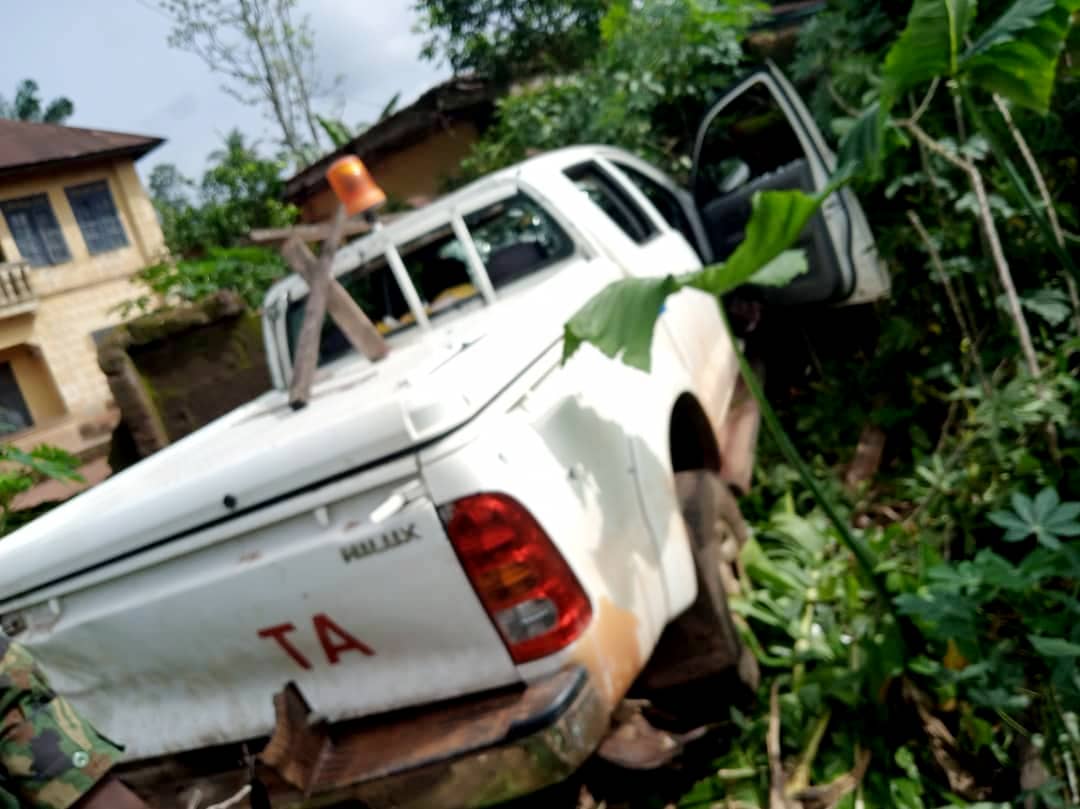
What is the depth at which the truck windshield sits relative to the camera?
304 cm

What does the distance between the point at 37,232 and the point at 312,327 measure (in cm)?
1287

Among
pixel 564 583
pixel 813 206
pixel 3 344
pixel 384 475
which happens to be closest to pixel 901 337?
pixel 813 206

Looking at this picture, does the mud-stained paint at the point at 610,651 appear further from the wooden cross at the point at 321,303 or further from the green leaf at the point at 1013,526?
the wooden cross at the point at 321,303

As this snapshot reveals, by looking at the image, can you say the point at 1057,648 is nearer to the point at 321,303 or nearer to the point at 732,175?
the point at 321,303

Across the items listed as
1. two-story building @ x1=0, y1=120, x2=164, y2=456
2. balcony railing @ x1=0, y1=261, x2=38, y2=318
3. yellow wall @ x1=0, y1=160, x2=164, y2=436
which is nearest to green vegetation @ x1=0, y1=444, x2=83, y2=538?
two-story building @ x1=0, y1=120, x2=164, y2=456

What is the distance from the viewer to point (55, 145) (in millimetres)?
11711

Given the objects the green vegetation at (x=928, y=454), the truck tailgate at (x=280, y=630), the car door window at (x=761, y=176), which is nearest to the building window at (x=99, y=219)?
the car door window at (x=761, y=176)

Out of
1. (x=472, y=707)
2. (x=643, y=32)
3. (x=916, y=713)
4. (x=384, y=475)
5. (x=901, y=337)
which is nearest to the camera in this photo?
(x=384, y=475)

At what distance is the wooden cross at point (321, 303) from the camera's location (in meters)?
2.54

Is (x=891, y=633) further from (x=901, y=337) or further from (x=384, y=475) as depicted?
(x=901, y=337)

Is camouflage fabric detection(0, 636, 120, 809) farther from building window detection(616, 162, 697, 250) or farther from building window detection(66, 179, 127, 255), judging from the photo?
building window detection(66, 179, 127, 255)

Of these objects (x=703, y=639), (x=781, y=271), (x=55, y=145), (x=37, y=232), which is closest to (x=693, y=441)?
(x=703, y=639)

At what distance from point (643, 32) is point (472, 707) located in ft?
18.1

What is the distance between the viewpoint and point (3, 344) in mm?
13570
